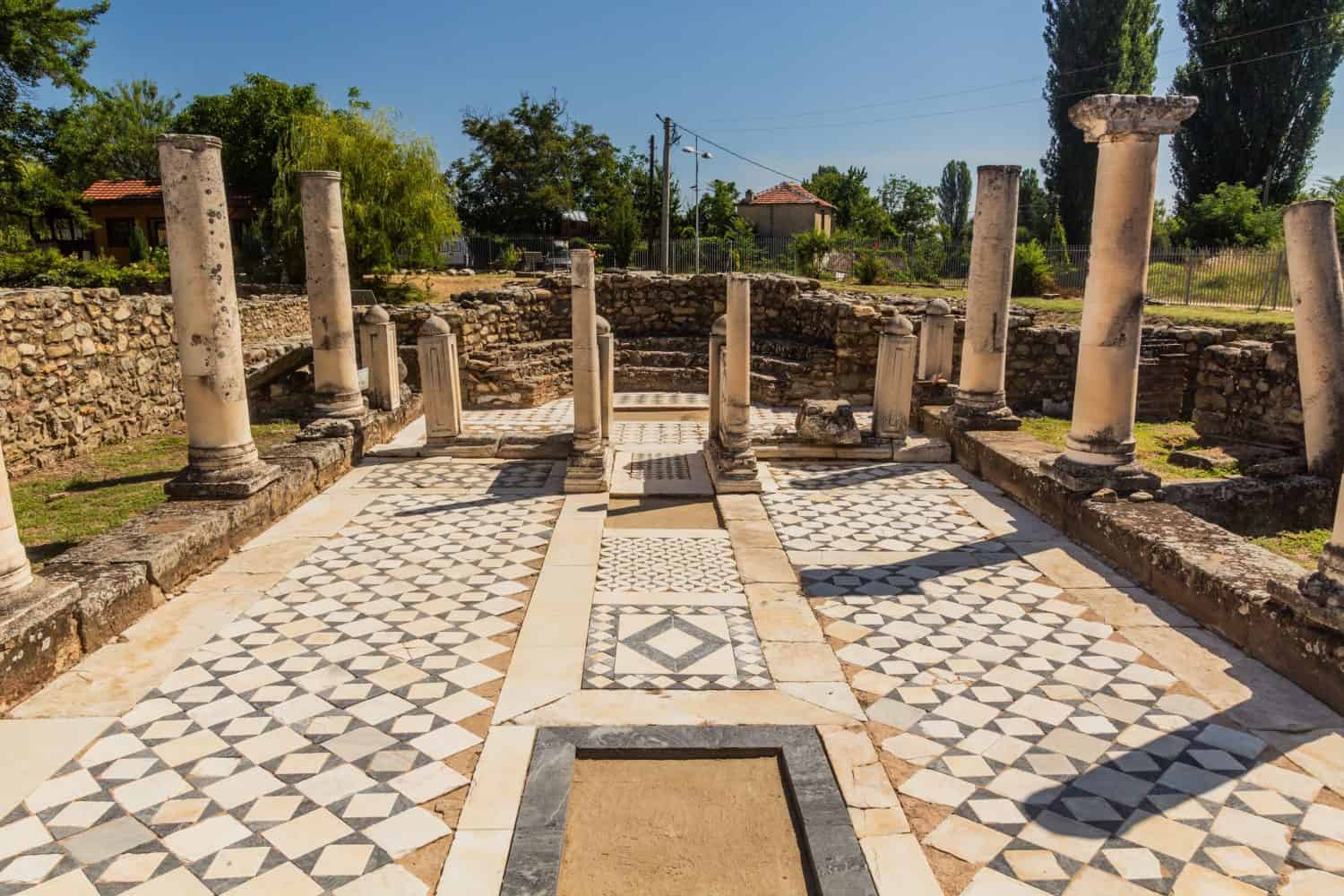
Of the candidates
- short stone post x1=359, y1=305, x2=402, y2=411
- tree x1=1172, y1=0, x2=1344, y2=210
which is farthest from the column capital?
tree x1=1172, y1=0, x2=1344, y2=210

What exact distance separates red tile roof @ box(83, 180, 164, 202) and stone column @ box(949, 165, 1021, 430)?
35400 mm

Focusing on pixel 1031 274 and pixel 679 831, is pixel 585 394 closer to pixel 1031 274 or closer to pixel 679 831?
pixel 679 831

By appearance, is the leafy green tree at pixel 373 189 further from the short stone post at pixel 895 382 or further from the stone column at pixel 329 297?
the short stone post at pixel 895 382

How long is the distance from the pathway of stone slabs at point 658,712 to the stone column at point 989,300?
2.81 m

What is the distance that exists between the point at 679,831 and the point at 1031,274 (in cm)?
2171

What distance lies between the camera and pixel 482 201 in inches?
1566

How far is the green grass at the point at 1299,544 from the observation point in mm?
6320

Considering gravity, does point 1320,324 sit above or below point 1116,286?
below

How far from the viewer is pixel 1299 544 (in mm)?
6715

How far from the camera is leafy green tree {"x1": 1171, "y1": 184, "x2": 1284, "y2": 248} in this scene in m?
24.6

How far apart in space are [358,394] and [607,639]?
6.11 meters

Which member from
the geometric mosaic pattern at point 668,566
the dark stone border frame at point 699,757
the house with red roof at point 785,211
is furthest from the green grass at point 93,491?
the house with red roof at point 785,211

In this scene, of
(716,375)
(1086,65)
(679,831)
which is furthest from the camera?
(1086,65)

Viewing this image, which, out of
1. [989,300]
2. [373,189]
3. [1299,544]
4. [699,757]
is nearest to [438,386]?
[989,300]
